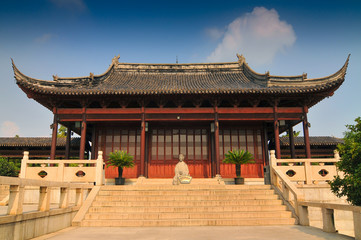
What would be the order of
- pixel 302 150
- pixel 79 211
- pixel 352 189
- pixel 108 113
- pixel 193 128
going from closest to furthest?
pixel 352 189
pixel 79 211
pixel 108 113
pixel 193 128
pixel 302 150

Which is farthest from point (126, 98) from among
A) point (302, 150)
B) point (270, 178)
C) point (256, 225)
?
point (302, 150)

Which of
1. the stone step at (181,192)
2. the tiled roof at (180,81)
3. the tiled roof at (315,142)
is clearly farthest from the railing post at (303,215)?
the tiled roof at (315,142)

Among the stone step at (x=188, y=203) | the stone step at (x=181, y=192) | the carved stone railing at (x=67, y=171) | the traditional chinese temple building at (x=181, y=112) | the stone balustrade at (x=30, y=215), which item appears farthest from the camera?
the traditional chinese temple building at (x=181, y=112)

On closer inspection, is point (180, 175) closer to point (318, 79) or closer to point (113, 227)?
point (113, 227)

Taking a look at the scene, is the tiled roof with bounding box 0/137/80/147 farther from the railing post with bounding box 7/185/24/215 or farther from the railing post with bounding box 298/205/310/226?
the railing post with bounding box 298/205/310/226

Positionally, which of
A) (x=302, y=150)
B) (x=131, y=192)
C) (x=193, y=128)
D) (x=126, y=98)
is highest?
(x=126, y=98)

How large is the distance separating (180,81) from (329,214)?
39.6 ft

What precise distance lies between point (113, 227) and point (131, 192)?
216 cm

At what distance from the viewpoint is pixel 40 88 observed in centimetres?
1236

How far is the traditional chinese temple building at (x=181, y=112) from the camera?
1277cm

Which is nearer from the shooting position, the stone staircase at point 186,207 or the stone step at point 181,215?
the stone staircase at point 186,207

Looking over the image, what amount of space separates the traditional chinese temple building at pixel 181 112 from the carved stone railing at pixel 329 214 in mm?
5428

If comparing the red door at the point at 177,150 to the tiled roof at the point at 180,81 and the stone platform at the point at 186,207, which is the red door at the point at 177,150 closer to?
the tiled roof at the point at 180,81

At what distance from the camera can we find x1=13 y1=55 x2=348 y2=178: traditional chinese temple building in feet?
41.9
